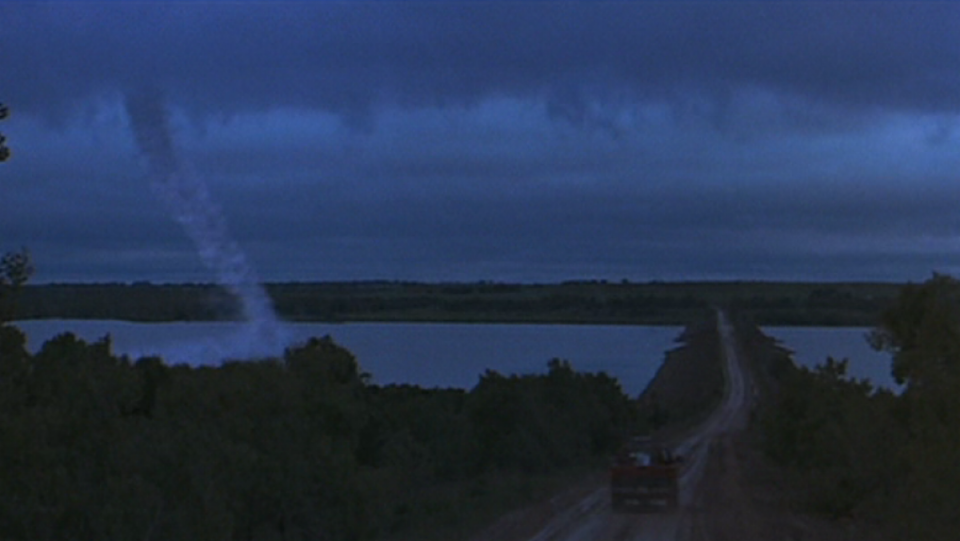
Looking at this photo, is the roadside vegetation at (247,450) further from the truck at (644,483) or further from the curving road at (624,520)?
the truck at (644,483)

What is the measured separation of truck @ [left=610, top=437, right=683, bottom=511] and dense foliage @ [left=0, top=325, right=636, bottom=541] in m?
3.52

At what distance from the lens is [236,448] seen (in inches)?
1228

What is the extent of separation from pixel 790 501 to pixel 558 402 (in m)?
18.9

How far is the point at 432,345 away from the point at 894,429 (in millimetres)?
101705

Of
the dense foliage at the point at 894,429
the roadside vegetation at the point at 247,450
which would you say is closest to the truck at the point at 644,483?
the roadside vegetation at the point at 247,450

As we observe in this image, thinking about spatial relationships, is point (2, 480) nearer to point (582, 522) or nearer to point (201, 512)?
point (201, 512)

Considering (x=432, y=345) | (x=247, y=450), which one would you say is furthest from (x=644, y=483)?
(x=432, y=345)

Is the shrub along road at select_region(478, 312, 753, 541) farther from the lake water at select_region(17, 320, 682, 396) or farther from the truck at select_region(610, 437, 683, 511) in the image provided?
the lake water at select_region(17, 320, 682, 396)

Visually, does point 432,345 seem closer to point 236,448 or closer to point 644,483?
point 644,483

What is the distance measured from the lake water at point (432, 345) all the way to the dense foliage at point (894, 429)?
560 inches

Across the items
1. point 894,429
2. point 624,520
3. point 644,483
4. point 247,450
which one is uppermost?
point 894,429

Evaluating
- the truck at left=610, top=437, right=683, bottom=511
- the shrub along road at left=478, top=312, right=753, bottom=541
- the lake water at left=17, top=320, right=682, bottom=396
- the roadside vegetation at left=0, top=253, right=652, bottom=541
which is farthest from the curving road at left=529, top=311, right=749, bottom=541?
the lake water at left=17, top=320, right=682, bottom=396

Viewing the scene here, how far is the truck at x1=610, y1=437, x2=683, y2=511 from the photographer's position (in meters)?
38.3

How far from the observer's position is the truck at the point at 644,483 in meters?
38.3
